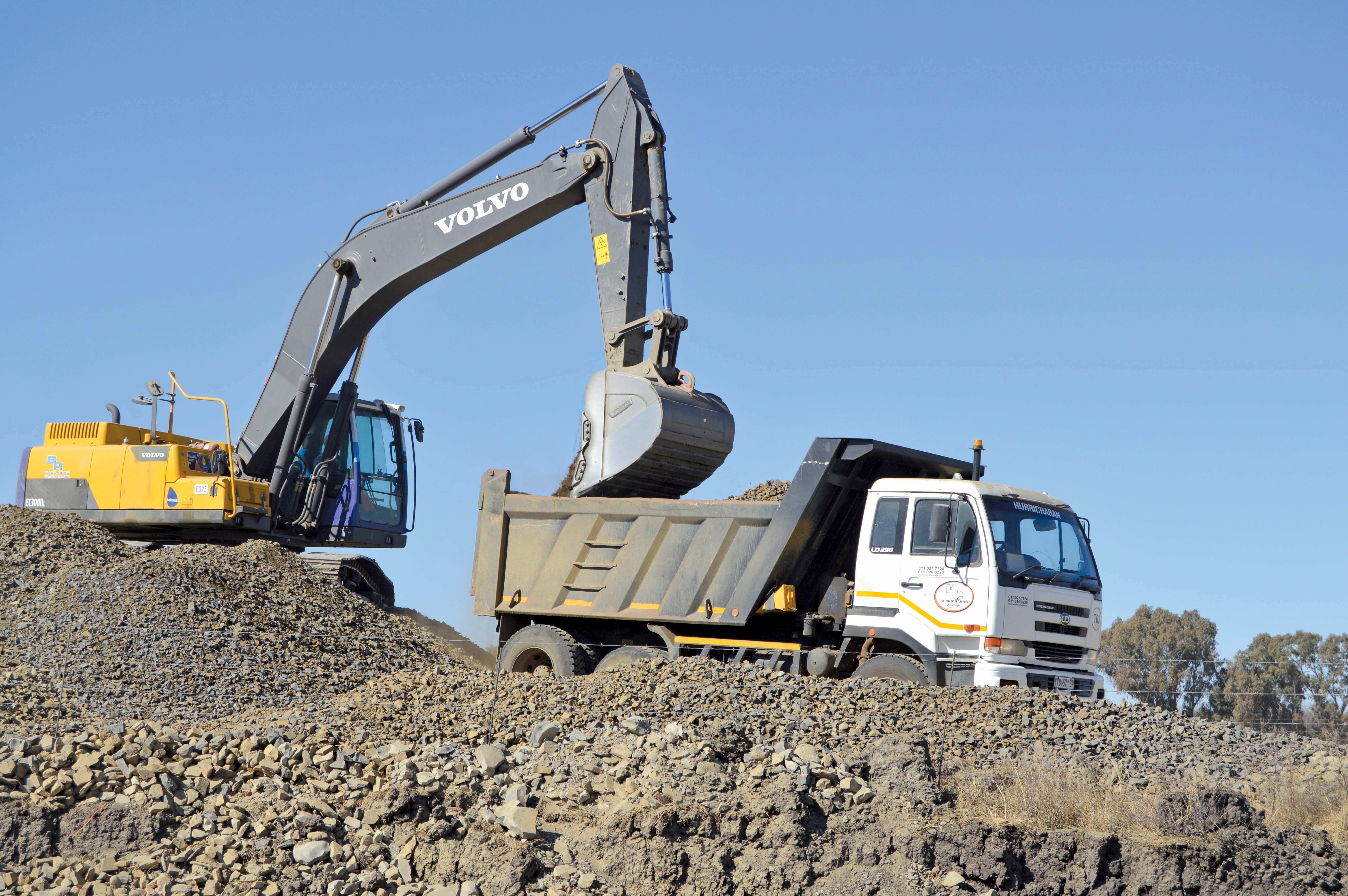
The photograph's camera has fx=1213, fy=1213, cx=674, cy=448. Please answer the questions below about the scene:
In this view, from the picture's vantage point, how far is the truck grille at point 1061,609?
1012 centimetres

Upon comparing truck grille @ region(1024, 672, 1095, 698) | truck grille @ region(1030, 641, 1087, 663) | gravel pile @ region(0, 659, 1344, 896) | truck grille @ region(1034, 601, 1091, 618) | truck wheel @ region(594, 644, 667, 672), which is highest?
truck grille @ region(1034, 601, 1091, 618)

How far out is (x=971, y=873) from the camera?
660cm

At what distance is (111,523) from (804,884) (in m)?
12.9

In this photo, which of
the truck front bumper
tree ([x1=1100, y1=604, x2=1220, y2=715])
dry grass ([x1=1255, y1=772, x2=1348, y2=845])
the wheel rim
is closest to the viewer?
dry grass ([x1=1255, y1=772, x2=1348, y2=845])

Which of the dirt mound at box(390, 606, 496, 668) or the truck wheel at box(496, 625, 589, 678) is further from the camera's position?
the dirt mound at box(390, 606, 496, 668)

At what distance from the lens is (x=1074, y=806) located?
718 cm

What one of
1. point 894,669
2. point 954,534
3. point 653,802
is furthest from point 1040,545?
point 653,802

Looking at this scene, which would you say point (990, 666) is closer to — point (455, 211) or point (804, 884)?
point (804, 884)

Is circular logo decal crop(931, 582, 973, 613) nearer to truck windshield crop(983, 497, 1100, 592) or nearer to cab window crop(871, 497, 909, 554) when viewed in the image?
truck windshield crop(983, 497, 1100, 592)

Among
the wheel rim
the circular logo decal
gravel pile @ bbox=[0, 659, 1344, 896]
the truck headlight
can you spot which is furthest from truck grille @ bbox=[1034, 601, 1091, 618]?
the wheel rim

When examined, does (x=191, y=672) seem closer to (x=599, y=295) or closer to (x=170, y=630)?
(x=170, y=630)

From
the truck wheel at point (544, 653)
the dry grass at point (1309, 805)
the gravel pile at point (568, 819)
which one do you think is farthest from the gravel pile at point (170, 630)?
the dry grass at point (1309, 805)

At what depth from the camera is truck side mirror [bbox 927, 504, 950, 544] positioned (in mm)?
10047

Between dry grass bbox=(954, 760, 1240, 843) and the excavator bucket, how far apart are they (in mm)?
4822
